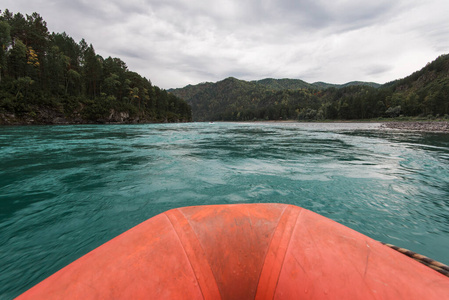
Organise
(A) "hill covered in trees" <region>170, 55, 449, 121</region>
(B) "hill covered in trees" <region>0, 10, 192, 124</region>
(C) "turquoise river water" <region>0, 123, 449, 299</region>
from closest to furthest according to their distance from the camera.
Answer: (C) "turquoise river water" <region>0, 123, 449, 299</region> → (B) "hill covered in trees" <region>0, 10, 192, 124</region> → (A) "hill covered in trees" <region>170, 55, 449, 121</region>

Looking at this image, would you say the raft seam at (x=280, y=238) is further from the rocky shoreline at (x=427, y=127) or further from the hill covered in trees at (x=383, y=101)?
the hill covered in trees at (x=383, y=101)

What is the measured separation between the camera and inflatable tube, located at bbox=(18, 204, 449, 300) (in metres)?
1.15

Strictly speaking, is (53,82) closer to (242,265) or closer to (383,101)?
(242,265)

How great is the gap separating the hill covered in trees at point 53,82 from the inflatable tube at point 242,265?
4892cm

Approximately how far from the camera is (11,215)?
11.7 ft

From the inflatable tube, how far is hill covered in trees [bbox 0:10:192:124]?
161 ft

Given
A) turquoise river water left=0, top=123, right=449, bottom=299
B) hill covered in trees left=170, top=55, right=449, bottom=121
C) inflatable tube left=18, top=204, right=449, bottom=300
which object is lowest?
turquoise river water left=0, top=123, right=449, bottom=299

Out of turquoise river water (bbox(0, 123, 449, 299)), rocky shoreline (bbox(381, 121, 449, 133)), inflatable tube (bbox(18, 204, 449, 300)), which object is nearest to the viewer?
inflatable tube (bbox(18, 204, 449, 300))

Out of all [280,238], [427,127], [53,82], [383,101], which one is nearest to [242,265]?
[280,238]

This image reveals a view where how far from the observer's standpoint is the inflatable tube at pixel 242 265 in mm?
1151

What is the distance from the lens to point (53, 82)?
48656mm

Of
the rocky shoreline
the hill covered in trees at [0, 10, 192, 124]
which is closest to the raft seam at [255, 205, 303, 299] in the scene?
the rocky shoreline

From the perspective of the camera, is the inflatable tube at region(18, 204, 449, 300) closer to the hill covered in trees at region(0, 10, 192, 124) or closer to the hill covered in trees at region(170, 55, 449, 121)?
the hill covered in trees at region(0, 10, 192, 124)

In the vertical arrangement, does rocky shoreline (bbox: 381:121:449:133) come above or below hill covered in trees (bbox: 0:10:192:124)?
below
